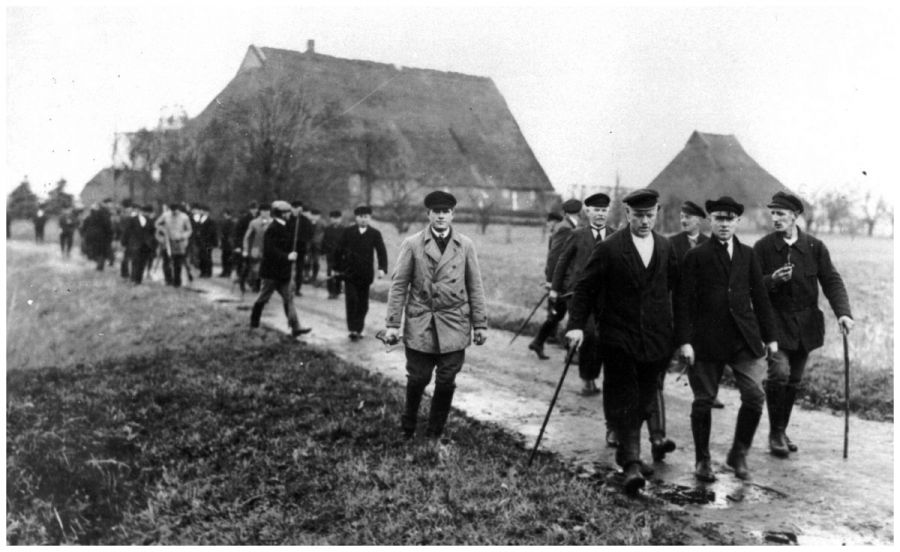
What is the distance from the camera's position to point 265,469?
5.66 metres

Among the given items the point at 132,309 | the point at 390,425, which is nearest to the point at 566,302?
the point at 390,425

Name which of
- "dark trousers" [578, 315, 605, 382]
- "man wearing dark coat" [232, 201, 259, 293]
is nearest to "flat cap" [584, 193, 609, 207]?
"dark trousers" [578, 315, 605, 382]

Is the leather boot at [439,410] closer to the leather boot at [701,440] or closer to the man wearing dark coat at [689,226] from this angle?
the leather boot at [701,440]

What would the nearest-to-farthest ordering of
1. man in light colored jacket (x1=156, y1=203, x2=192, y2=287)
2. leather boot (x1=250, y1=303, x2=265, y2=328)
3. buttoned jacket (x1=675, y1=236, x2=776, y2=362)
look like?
buttoned jacket (x1=675, y1=236, x2=776, y2=362) < leather boot (x1=250, y1=303, x2=265, y2=328) < man in light colored jacket (x1=156, y1=203, x2=192, y2=287)

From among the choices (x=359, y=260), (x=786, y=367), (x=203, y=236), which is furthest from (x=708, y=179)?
(x=786, y=367)

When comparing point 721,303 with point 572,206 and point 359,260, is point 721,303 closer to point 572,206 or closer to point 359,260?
point 572,206

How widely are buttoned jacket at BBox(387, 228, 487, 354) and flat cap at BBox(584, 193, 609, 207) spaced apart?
183 centimetres

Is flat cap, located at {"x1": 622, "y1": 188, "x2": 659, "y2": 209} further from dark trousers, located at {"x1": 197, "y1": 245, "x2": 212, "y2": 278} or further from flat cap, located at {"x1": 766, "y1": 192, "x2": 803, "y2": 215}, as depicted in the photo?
dark trousers, located at {"x1": 197, "y1": 245, "x2": 212, "y2": 278}

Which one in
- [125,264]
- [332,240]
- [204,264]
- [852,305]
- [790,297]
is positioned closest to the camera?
[790,297]

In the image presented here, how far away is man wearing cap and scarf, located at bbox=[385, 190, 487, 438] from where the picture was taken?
5.70 metres

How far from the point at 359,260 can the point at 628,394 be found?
18.7ft

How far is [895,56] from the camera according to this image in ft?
21.5

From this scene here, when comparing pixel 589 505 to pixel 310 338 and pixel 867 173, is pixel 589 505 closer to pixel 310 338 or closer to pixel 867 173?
pixel 867 173

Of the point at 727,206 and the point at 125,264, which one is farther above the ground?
the point at 727,206
